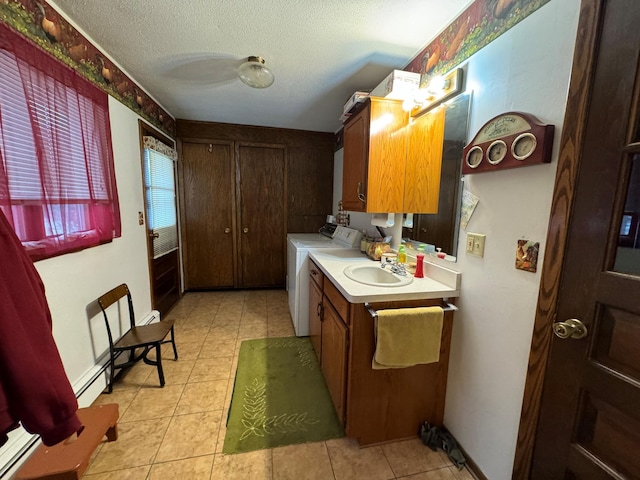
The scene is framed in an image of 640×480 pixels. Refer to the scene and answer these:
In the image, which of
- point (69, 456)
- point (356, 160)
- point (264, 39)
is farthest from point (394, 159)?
point (69, 456)

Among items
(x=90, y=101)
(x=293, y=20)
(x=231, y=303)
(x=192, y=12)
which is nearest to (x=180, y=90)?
(x=90, y=101)

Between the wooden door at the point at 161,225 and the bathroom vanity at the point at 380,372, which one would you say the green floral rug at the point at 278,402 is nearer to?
the bathroom vanity at the point at 380,372

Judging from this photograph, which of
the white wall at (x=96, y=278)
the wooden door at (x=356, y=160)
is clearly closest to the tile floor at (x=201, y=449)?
the white wall at (x=96, y=278)

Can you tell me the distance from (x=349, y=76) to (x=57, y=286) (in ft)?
7.84

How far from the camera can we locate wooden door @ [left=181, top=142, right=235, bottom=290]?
3.40 m

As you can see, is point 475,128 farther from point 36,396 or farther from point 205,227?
point 205,227

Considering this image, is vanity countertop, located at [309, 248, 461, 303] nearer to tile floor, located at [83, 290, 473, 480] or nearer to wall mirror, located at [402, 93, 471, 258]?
wall mirror, located at [402, 93, 471, 258]

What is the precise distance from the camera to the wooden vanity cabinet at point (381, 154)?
169 centimetres

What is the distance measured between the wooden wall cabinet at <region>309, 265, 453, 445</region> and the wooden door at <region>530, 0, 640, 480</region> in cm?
58

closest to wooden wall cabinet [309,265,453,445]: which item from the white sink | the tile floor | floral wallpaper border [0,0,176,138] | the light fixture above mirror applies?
the tile floor

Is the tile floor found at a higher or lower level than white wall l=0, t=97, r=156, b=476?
lower

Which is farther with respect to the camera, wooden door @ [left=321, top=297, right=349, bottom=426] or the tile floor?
wooden door @ [left=321, top=297, right=349, bottom=426]

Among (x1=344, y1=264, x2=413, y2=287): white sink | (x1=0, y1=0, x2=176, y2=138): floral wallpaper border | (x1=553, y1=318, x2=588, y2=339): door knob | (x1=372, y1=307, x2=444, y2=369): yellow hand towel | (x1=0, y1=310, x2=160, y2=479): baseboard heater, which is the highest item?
(x1=0, y1=0, x2=176, y2=138): floral wallpaper border

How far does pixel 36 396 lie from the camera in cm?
68
